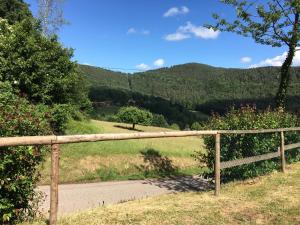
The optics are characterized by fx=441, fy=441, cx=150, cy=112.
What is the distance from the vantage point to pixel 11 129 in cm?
620

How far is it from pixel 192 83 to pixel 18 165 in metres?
138

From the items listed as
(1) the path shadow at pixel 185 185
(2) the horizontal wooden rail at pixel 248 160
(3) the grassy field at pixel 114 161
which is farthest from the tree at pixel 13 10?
(2) the horizontal wooden rail at pixel 248 160

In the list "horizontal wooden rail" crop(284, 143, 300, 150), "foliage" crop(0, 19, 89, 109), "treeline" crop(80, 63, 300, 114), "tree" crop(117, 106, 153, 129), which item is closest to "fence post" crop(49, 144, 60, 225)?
"horizontal wooden rail" crop(284, 143, 300, 150)

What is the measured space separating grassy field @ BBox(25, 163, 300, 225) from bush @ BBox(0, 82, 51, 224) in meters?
0.41

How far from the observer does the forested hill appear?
11547 cm

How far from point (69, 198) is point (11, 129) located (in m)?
6.37

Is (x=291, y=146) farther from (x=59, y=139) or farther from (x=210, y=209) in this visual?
(x=59, y=139)

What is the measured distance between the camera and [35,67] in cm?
2053

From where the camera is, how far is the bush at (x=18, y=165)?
5867mm

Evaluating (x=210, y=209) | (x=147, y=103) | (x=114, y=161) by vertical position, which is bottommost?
(x=114, y=161)

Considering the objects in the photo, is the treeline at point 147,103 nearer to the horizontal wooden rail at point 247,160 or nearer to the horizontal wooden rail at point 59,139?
the horizontal wooden rail at point 247,160

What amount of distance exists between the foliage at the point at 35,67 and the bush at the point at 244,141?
10.6 meters

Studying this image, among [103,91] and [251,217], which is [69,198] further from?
[103,91]

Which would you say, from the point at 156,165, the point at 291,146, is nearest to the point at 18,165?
the point at 291,146
